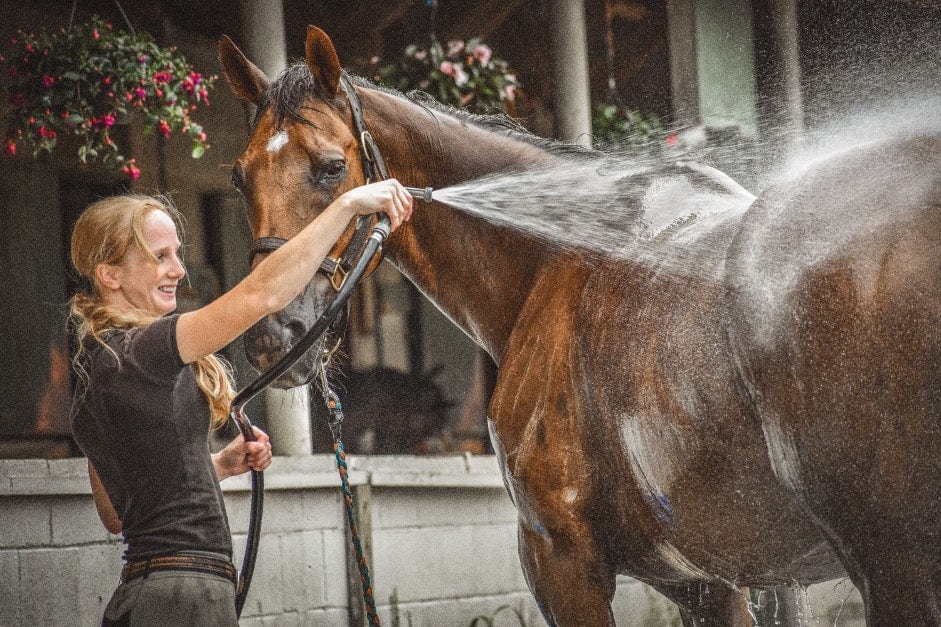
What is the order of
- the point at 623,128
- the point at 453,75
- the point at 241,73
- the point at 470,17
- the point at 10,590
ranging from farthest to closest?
the point at 470,17, the point at 623,128, the point at 453,75, the point at 10,590, the point at 241,73

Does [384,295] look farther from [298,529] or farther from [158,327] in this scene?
[158,327]

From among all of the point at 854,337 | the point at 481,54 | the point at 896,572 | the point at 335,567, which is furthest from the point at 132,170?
the point at 896,572

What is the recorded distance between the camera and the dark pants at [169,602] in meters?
2.11

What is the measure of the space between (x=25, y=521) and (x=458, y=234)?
223 centimetres

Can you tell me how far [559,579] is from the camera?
2.68 metres

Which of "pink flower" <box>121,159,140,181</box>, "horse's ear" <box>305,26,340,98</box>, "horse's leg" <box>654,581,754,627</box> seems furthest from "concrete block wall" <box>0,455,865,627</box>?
"horse's ear" <box>305,26,340,98</box>

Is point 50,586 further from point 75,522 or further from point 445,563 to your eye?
point 445,563

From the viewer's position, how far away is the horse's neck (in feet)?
10.3

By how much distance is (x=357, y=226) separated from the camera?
2.92m

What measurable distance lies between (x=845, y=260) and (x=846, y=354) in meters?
0.19

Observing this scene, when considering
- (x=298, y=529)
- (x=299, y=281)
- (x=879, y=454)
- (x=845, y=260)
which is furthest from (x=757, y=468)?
(x=298, y=529)

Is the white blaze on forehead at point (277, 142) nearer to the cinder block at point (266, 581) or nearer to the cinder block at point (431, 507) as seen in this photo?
the cinder block at point (266, 581)

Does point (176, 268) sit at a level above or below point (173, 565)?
above

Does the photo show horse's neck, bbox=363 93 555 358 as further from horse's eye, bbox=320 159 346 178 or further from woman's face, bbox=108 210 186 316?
woman's face, bbox=108 210 186 316
